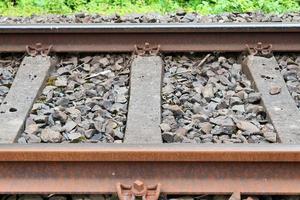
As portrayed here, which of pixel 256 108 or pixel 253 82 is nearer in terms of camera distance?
pixel 256 108

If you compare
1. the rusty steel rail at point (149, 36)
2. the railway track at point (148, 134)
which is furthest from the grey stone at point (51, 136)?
the rusty steel rail at point (149, 36)

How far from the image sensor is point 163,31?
467cm

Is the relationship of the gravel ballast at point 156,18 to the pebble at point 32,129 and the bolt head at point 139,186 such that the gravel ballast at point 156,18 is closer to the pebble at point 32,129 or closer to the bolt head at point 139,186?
the pebble at point 32,129

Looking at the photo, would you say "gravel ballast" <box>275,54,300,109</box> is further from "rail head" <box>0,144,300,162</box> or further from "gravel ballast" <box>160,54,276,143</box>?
"rail head" <box>0,144,300,162</box>

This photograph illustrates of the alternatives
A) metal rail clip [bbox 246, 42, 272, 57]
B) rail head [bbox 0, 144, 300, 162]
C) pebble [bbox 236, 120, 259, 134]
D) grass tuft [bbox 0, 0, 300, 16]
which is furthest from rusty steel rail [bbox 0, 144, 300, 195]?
grass tuft [bbox 0, 0, 300, 16]

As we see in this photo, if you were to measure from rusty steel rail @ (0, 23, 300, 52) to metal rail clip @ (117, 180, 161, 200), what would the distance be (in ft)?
7.10

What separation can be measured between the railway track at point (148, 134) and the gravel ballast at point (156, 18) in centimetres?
80

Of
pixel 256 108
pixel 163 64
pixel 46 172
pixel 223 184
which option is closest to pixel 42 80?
pixel 163 64

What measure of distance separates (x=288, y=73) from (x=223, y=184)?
5.96 ft

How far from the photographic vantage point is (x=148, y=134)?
10.6ft

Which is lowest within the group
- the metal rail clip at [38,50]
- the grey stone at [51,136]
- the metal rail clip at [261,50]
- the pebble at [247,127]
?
the grey stone at [51,136]

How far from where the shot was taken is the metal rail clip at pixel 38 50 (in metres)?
4.54

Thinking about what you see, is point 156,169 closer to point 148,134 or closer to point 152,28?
point 148,134

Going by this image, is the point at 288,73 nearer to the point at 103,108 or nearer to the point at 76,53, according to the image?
the point at 103,108
